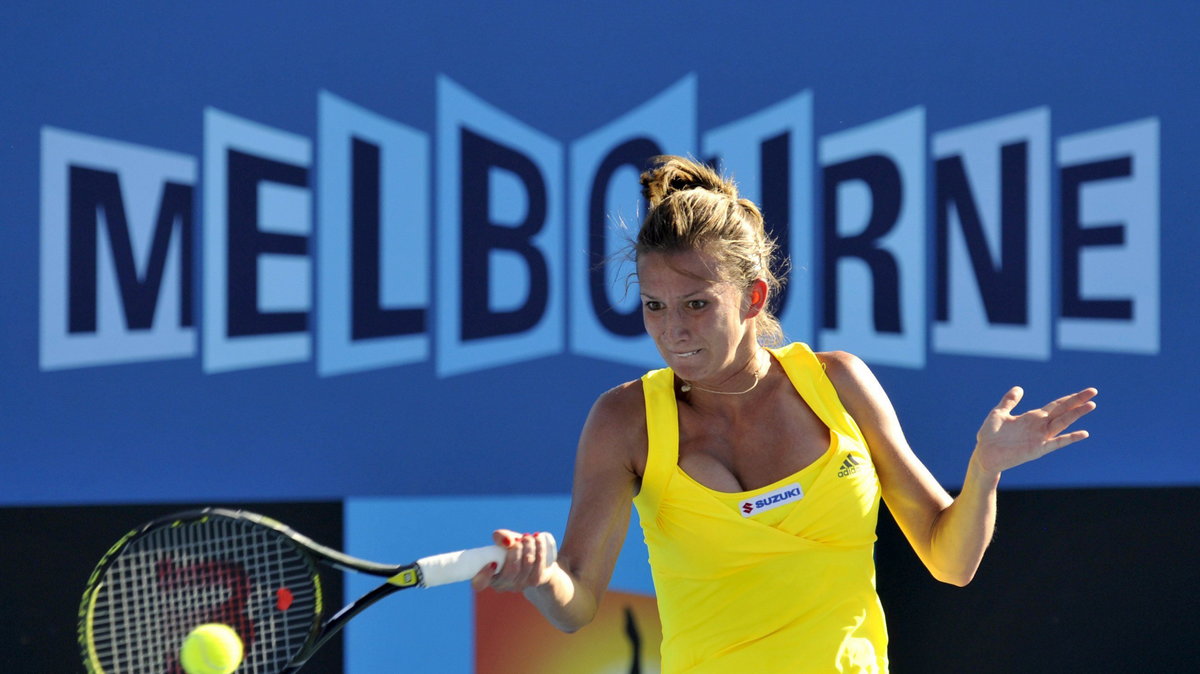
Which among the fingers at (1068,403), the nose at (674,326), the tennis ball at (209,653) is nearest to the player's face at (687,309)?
the nose at (674,326)

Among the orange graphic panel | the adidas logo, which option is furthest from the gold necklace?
the orange graphic panel

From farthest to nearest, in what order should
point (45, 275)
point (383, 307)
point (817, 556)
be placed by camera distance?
point (383, 307), point (45, 275), point (817, 556)

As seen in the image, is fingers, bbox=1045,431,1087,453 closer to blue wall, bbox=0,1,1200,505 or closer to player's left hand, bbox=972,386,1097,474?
player's left hand, bbox=972,386,1097,474

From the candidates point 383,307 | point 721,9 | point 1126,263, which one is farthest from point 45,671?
point 1126,263

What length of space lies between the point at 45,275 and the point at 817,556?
98.8 inches

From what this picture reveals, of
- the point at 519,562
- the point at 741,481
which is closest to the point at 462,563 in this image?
the point at 519,562

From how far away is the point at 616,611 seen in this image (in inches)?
159

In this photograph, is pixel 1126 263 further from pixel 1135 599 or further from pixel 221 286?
pixel 221 286

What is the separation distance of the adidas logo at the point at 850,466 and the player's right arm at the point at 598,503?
0.35 m

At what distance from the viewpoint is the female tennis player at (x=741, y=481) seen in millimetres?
2203

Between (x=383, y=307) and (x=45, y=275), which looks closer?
(x=45, y=275)

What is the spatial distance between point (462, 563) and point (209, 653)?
49 cm

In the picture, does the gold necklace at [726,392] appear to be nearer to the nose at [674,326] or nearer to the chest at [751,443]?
the chest at [751,443]

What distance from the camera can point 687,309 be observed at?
2234 millimetres
